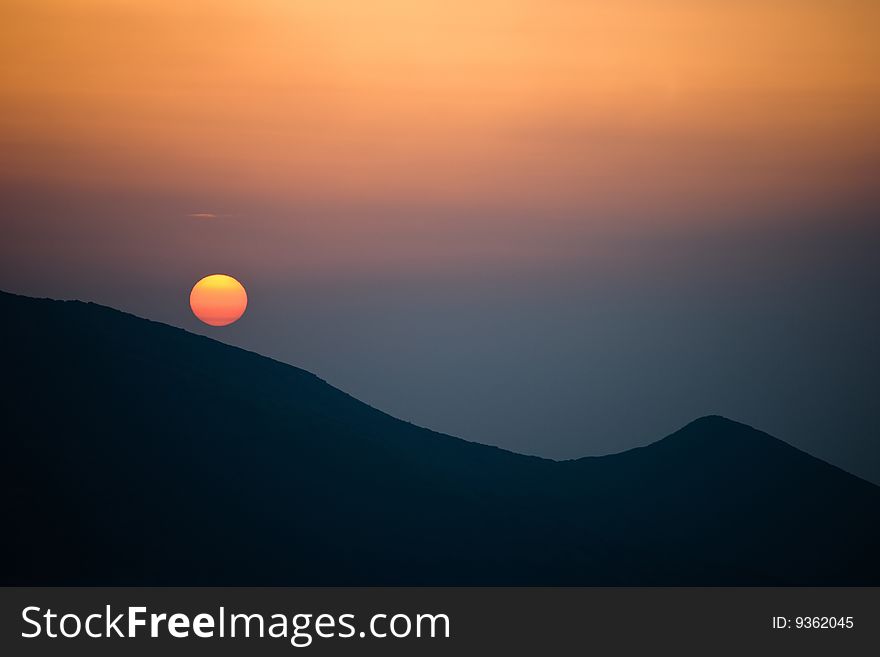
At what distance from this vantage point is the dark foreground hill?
109 meters

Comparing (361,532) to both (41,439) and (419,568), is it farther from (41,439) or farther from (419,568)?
(41,439)

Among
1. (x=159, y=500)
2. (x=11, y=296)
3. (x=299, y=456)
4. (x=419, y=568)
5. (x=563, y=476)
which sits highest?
(x=11, y=296)

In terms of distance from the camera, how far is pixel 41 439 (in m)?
118

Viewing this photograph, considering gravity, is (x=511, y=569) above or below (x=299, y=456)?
below

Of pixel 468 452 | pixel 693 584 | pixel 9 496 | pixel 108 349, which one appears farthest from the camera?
pixel 468 452

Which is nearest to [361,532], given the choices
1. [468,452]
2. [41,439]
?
[41,439]

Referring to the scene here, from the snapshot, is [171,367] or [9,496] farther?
[171,367]

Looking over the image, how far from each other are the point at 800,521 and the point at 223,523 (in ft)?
347

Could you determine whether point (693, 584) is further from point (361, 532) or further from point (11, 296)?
point (11, 296)

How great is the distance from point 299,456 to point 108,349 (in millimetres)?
29709

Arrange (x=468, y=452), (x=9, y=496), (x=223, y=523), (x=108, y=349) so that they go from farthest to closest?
1. (x=468, y=452)
2. (x=108, y=349)
3. (x=223, y=523)
4. (x=9, y=496)

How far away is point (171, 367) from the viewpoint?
477 feet

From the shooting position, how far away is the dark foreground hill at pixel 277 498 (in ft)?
357

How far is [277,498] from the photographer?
122562 mm
